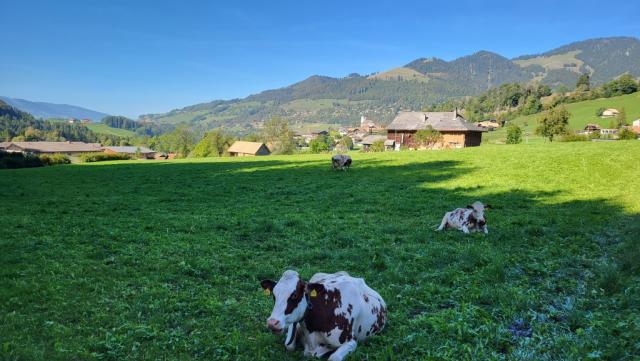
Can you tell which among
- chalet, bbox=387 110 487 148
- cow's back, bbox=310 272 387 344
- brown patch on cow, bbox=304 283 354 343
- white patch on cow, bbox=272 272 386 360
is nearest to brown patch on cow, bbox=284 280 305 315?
white patch on cow, bbox=272 272 386 360

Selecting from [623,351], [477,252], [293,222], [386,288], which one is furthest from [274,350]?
[293,222]

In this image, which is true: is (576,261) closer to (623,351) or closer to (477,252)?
(477,252)

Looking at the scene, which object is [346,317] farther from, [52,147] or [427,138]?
[52,147]

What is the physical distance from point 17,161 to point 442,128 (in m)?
75.9

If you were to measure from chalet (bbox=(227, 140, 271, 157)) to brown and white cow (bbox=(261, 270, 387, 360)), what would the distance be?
12298cm

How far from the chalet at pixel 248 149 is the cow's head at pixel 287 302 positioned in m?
123

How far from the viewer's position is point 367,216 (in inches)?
694

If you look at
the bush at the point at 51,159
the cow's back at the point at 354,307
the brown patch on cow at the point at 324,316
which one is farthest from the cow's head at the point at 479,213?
the bush at the point at 51,159

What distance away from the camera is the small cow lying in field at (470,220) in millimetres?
14062

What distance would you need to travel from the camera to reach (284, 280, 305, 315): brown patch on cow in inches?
233

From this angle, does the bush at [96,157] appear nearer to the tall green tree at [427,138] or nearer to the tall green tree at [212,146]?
the tall green tree at [212,146]

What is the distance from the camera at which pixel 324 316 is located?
20.8 feet

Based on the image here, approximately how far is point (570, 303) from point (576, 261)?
3.33 m

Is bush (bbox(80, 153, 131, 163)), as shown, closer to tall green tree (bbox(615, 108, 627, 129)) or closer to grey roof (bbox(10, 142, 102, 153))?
grey roof (bbox(10, 142, 102, 153))
